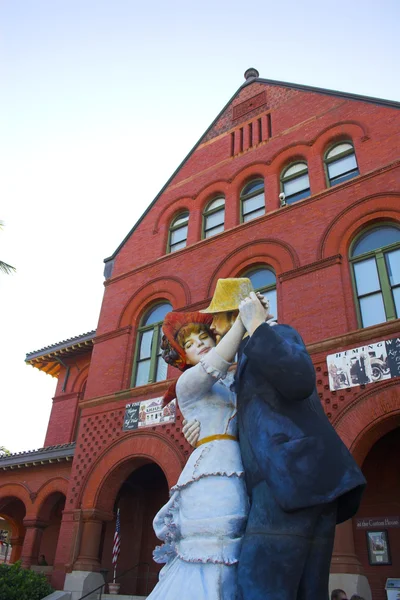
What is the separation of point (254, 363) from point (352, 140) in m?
12.4

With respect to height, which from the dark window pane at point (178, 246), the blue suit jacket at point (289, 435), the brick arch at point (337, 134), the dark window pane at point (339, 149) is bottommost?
A: the blue suit jacket at point (289, 435)

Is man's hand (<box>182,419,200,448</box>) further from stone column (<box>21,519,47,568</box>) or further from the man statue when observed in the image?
stone column (<box>21,519,47,568</box>)

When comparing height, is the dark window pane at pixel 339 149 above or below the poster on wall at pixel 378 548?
above

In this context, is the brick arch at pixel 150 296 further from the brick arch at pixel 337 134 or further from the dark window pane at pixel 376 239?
the brick arch at pixel 337 134

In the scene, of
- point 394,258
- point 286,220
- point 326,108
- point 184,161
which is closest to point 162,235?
point 184,161

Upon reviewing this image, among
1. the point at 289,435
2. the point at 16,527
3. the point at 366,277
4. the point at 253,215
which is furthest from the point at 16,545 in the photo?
the point at 289,435

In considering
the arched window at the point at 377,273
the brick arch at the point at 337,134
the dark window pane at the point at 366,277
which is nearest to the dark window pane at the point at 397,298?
the arched window at the point at 377,273

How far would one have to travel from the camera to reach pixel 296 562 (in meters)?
2.00

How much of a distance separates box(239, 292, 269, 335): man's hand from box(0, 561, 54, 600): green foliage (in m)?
10.1

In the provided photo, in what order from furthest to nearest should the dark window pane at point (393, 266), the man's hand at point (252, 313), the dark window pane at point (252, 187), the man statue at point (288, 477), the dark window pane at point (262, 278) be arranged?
the dark window pane at point (252, 187) < the dark window pane at point (262, 278) < the dark window pane at point (393, 266) < the man's hand at point (252, 313) < the man statue at point (288, 477)

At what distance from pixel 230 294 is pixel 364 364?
7153 millimetres

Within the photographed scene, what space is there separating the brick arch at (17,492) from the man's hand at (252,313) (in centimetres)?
1473

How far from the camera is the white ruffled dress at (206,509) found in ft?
7.06

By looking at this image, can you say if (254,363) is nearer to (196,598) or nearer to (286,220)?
(196,598)
